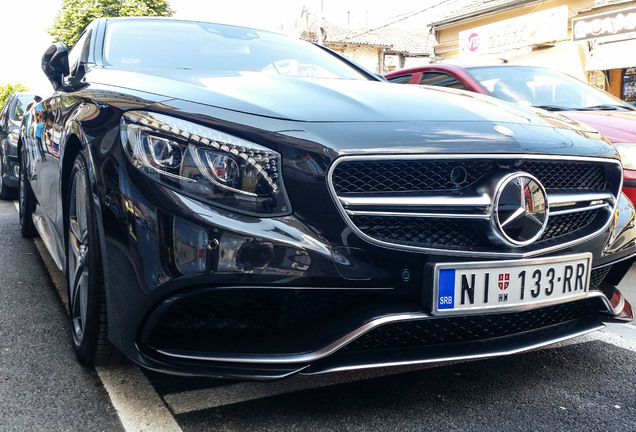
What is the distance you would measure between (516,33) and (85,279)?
52.2 feet

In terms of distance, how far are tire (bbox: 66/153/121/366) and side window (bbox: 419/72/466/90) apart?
11.4ft

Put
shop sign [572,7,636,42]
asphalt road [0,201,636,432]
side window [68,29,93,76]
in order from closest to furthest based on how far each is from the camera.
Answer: asphalt road [0,201,636,432] → side window [68,29,93,76] → shop sign [572,7,636,42]

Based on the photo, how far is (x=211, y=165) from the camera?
178cm

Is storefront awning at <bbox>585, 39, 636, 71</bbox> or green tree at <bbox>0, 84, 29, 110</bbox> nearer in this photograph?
storefront awning at <bbox>585, 39, 636, 71</bbox>

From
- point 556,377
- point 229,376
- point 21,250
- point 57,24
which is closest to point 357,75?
point 556,377

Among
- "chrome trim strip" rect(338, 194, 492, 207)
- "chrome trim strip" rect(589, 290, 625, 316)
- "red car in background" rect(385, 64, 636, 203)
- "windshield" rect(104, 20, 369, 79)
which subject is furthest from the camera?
"red car in background" rect(385, 64, 636, 203)

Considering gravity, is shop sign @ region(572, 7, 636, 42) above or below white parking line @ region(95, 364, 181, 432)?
above

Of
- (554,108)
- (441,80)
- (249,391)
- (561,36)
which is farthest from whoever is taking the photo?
(561,36)

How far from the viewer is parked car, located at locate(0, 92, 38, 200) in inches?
252

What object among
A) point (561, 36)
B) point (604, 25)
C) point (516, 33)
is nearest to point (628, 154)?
point (604, 25)

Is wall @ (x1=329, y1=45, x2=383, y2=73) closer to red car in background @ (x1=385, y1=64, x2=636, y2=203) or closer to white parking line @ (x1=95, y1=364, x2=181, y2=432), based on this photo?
red car in background @ (x1=385, y1=64, x2=636, y2=203)

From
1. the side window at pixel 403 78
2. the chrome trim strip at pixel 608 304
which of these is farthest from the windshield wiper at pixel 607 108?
the chrome trim strip at pixel 608 304

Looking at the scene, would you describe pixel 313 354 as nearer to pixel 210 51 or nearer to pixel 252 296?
pixel 252 296

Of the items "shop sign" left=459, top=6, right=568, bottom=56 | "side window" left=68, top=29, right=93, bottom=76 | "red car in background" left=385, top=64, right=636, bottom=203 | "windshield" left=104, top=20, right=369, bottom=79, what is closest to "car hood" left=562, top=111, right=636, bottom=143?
"red car in background" left=385, top=64, right=636, bottom=203
